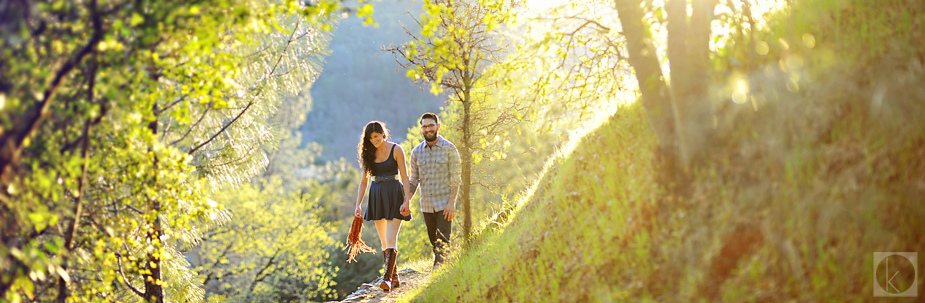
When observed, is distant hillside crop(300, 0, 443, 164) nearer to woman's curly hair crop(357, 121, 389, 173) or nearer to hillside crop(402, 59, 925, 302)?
woman's curly hair crop(357, 121, 389, 173)

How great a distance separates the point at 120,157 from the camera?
2.95 metres

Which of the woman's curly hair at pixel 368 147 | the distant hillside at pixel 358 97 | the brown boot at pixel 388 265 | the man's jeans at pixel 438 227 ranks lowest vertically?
the brown boot at pixel 388 265

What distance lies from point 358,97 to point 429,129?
101 m

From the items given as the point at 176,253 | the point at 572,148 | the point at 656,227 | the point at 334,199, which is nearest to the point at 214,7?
the point at 656,227

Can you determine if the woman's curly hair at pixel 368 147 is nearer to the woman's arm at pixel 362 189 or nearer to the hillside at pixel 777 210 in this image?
the woman's arm at pixel 362 189

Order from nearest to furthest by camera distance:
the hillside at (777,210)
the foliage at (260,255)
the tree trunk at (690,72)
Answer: the hillside at (777,210) → the tree trunk at (690,72) → the foliage at (260,255)

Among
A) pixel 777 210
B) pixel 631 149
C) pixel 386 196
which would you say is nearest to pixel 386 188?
pixel 386 196

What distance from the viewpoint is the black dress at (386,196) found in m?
6.64

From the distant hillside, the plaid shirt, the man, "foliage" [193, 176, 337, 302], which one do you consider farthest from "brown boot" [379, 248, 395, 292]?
the distant hillside

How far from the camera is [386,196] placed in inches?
261

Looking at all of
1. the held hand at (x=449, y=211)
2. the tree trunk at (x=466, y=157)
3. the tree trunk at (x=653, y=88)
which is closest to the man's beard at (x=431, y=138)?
the held hand at (x=449, y=211)

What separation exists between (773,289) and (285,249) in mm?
19484

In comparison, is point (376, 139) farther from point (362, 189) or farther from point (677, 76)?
point (677, 76)

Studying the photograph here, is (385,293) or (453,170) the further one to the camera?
(385,293)
